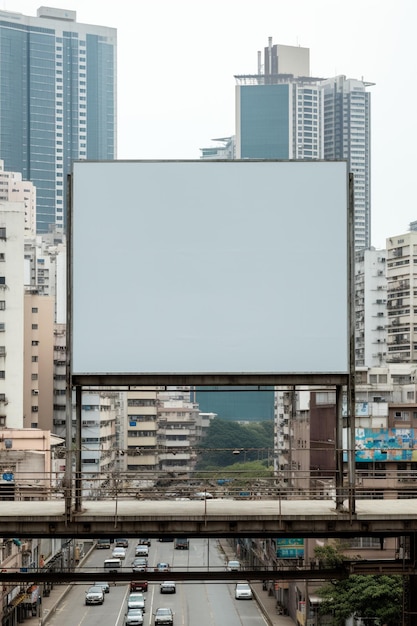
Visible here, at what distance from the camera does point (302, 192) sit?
2078 centimetres

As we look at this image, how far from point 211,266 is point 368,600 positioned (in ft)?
91.1

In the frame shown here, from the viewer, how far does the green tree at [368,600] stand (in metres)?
45.0

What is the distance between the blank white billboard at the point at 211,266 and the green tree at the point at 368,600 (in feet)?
84.6

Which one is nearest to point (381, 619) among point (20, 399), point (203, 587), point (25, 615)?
point (25, 615)

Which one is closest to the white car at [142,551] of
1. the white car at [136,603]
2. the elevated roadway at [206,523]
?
the white car at [136,603]

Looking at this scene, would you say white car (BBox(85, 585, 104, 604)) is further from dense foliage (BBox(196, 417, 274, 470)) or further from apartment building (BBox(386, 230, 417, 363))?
dense foliage (BBox(196, 417, 274, 470))

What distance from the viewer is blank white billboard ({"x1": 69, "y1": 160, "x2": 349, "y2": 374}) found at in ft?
67.4

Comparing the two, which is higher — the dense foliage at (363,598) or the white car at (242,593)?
the dense foliage at (363,598)

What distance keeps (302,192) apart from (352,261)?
1354 mm

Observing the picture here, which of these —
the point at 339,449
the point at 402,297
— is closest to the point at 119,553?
the point at 339,449

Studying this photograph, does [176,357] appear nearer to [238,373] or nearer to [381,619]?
[238,373]

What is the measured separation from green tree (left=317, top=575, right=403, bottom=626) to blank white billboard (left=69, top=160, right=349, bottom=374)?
84.6ft

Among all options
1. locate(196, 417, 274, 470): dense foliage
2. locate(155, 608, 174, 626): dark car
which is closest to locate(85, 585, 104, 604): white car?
locate(155, 608, 174, 626): dark car

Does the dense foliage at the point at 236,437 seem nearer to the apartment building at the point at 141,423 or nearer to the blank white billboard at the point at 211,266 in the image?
the apartment building at the point at 141,423
